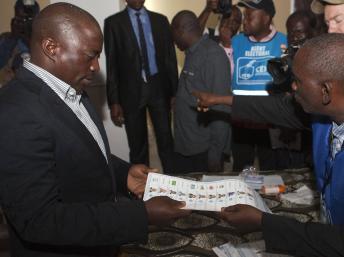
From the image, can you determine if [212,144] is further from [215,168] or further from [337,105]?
[337,105]

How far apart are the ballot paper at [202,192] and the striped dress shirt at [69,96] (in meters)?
0.27

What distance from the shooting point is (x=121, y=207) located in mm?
1321

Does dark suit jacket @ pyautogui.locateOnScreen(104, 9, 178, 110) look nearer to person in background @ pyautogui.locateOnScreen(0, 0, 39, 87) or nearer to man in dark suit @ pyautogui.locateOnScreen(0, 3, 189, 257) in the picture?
person in background @ pyautogui.locateOnScreen(0, 0, 39, 87)

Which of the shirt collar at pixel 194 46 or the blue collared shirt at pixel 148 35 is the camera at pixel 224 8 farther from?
the shirt collar at pixel 194 46

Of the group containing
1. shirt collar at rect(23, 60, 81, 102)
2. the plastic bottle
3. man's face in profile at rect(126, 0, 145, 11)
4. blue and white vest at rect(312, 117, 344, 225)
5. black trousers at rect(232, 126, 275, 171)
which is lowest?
black trousers at rect(232, 126, 275, 171)

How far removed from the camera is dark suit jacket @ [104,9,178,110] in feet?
12.8

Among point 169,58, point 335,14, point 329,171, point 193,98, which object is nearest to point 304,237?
point 329,171

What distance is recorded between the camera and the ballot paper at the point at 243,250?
157 centimetres

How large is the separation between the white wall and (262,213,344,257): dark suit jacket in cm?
322

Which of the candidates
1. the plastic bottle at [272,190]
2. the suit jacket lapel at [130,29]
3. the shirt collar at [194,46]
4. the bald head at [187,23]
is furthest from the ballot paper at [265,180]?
the suit jacket lapel at [130,29]

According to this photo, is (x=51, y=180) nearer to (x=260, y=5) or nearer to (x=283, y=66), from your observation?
(x=283, y=66)

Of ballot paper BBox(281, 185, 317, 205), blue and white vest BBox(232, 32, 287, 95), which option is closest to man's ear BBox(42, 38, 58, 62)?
ballot paper BBox(281, 185, 317, 205)

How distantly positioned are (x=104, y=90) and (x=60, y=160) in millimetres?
3229

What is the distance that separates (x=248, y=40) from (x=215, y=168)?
3.82 ft
